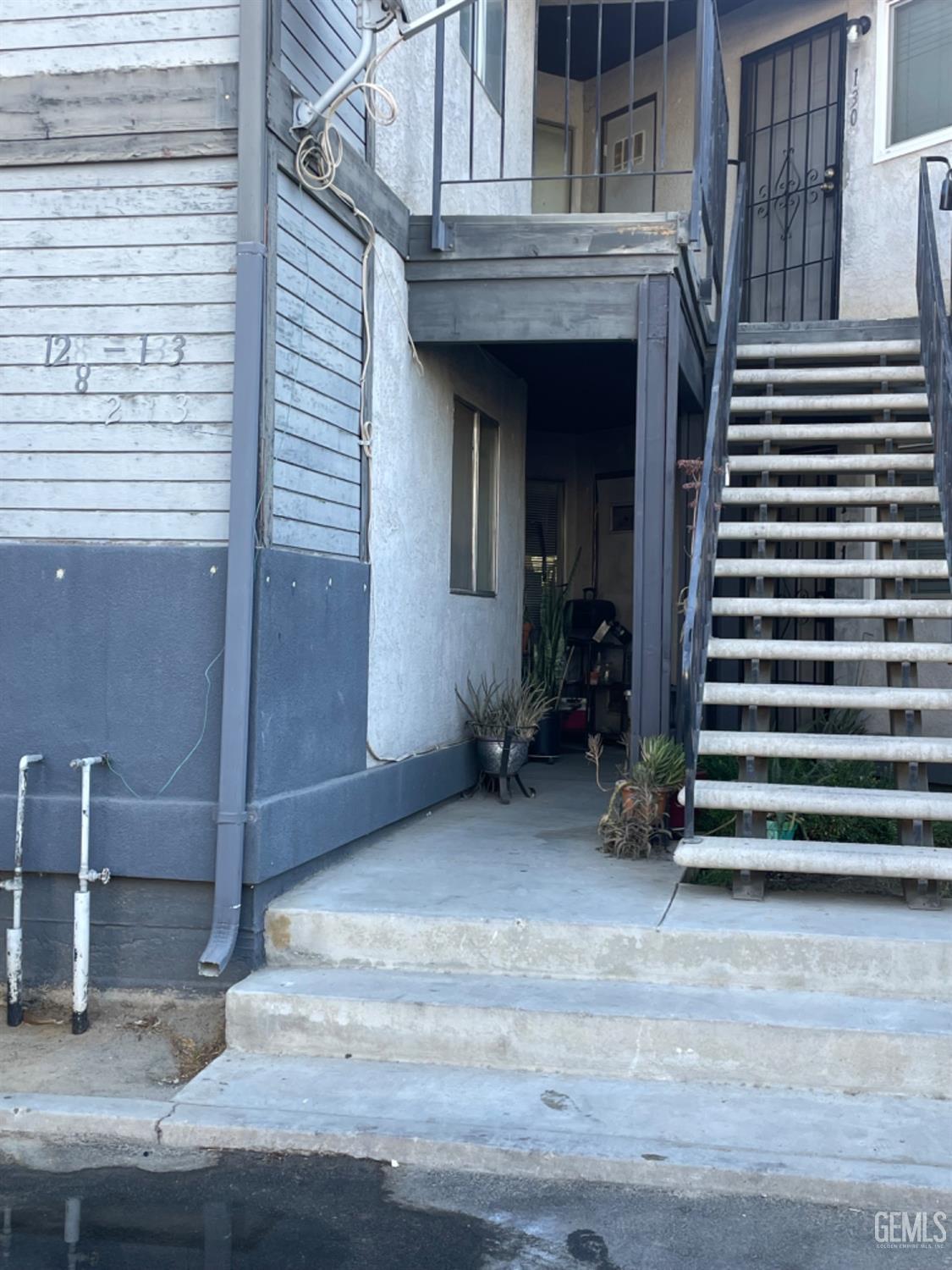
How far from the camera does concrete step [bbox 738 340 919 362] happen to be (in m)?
6.91

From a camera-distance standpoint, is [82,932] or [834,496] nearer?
[82,932]

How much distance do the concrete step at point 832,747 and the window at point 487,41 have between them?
14.8ft

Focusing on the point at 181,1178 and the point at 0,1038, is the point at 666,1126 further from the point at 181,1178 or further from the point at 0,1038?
the point at 0,1038

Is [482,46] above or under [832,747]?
above

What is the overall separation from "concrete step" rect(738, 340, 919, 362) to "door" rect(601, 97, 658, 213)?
11.2ft

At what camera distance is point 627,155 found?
10.3 metres

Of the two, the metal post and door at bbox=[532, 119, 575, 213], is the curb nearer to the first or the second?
the metal post

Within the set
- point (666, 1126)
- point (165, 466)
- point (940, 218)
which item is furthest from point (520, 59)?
point (666, 1126)

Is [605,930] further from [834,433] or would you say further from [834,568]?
[834,433]

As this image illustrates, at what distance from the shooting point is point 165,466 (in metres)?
4.34

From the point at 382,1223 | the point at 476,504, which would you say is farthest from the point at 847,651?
the point at 382,1223

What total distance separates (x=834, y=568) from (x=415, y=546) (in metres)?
2.10

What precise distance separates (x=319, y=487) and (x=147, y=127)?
148cm

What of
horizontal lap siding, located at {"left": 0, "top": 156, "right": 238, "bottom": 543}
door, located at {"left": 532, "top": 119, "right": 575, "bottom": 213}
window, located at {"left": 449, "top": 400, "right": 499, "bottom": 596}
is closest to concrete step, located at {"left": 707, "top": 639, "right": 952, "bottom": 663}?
window, located at {"left": 449, "top": 400, "right": 499, "bottom": 596}
